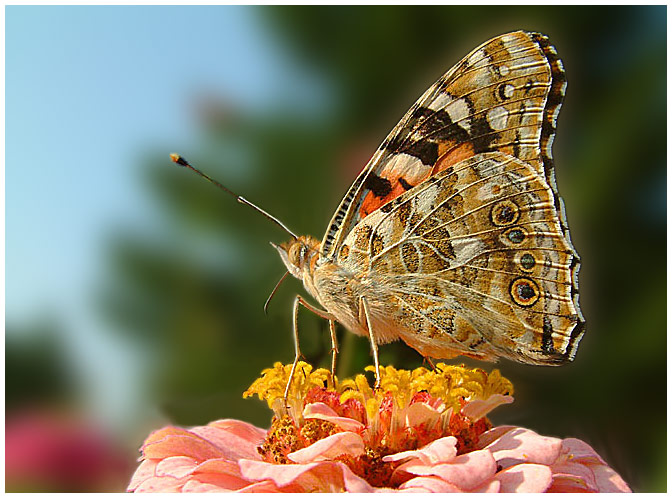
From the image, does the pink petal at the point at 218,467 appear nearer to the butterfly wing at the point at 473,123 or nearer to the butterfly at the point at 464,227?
the butterfly at the point at 464,227

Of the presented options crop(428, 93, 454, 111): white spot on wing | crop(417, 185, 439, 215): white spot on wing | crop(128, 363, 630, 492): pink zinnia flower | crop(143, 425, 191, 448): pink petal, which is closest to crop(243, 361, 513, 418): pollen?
crop(128, 363, 630, 492): pink zinnia flower

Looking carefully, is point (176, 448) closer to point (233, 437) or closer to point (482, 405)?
point (233, 437)

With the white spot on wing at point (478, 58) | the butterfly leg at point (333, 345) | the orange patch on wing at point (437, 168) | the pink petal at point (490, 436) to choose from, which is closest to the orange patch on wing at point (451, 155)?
the orange patch on wing at point (437, 168)

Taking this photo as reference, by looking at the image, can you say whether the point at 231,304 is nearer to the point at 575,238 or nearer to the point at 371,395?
the point at 371,395

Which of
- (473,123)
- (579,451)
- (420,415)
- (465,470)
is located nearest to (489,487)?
(465,470)

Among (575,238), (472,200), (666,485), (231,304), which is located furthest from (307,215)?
(666,485)

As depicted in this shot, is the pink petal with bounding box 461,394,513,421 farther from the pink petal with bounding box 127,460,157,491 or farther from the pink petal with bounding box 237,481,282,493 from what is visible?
the pink petal with bounding box 127,460,157,491
